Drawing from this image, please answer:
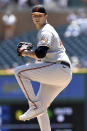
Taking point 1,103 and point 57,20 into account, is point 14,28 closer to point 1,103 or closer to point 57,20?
point 57,20

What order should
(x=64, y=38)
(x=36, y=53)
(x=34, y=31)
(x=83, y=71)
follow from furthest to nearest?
(x=34, y=31), (x=64, y=38), (x=83, y=71), (x=36, y=53)

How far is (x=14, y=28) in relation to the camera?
1456 cm

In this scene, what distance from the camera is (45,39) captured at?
21.4 feet

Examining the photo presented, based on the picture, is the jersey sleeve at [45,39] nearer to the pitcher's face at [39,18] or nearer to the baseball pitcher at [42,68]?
the baseball pitcher at [42,68]

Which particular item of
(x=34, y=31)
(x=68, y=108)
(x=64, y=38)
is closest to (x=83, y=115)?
(x=68, y=108)

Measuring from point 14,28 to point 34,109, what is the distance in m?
7.94

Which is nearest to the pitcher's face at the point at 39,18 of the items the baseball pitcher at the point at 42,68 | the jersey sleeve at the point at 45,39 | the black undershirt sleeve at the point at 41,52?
the baseball pitcher at the point at 42,68

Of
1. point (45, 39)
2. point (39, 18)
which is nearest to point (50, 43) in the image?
point (45, 39)

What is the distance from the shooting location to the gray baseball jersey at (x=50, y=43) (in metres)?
6.54

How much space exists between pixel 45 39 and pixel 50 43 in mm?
100

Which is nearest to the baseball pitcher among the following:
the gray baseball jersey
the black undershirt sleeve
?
the gray baseball jersey

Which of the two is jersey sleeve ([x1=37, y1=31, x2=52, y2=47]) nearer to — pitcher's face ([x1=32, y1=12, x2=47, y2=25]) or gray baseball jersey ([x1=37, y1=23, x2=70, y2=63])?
gray baseball jersey ([x1=37, y1=23, x2=70, y2=63])

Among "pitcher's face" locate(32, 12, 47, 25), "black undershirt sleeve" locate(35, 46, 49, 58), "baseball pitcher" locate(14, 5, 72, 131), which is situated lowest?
"baseball pitcher" locate(14, 5, 72, 131)

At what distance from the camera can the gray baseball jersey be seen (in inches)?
258
